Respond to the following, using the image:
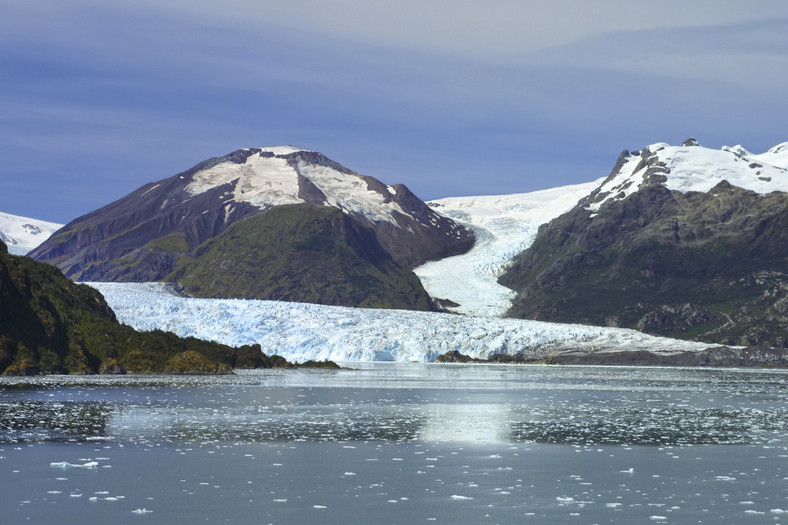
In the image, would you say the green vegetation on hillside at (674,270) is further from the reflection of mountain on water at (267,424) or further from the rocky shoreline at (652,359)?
the reflection of mountain on water at (267,424)

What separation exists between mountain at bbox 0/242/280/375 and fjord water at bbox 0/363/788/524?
607 inches

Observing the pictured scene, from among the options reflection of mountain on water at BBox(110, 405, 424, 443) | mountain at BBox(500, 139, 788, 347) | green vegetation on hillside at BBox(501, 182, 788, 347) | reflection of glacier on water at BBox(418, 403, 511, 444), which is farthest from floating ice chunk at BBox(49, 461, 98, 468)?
green vegetation on hillside at BBox(501, 182, 788, 347)

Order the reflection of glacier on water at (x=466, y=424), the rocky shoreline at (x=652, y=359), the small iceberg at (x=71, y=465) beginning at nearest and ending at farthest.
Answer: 1. the small iceberg at (x=71, y=465)
2. the reflection of glacier on water at (x=466, y=424)
3. the rocky shoreline at (x=652, y=359)

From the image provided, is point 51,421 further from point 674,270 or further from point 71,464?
point 674,270

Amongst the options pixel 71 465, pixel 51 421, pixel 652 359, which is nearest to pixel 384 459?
pixel 71 465

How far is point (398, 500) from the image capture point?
57.2 ft

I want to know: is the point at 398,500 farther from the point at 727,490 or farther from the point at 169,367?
the point at 169,367

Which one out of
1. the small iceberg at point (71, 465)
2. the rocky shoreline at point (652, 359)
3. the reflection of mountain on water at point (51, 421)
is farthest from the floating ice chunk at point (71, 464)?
the rocky shoreline at point (652, 359)

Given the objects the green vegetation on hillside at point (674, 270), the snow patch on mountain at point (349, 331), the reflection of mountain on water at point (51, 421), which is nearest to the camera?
the reflection of mountain on water at point (51, 421)

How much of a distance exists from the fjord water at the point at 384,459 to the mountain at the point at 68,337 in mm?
15411

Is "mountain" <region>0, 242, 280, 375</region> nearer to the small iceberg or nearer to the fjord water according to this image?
the fjord water

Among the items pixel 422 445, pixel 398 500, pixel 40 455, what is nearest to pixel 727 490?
pixel 398 500

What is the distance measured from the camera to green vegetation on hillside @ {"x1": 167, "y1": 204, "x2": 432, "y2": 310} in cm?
16350

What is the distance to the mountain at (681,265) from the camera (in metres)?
148
